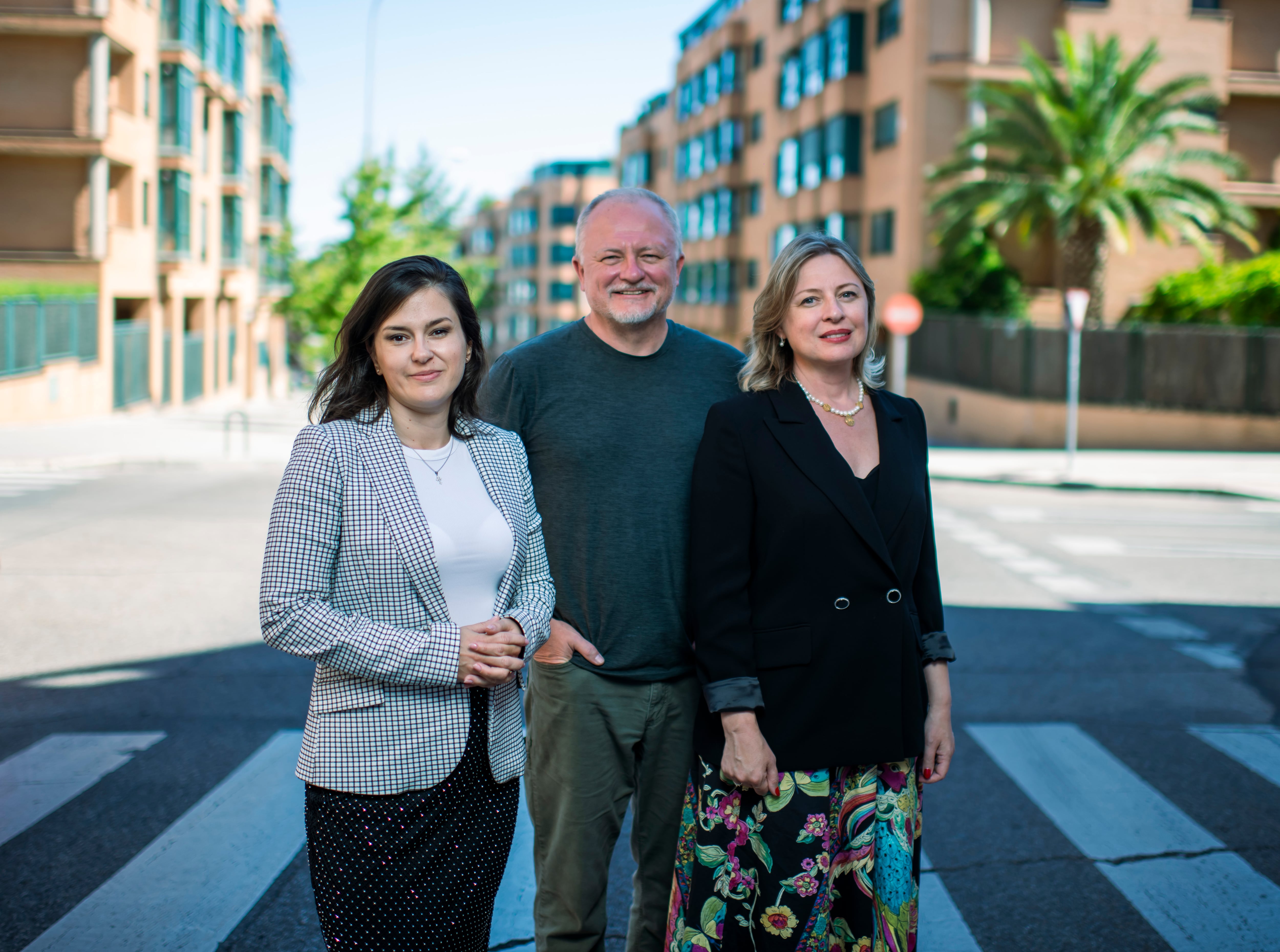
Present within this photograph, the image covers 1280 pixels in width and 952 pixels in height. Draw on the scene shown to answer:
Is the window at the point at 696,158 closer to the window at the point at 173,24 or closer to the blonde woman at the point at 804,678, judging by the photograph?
the window at the point at 173,24

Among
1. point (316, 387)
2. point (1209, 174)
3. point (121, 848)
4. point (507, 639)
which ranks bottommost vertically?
point (121, 848)

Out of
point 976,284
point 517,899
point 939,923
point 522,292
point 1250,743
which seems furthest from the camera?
point 522,292

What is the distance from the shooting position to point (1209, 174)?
33250 mm

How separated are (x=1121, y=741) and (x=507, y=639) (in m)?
4.54

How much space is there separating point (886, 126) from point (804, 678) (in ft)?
114

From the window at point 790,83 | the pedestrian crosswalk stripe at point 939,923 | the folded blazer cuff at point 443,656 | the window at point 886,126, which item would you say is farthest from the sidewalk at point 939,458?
the window at point 790,83

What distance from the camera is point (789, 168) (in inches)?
1706

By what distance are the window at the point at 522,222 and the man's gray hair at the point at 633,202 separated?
90012mm

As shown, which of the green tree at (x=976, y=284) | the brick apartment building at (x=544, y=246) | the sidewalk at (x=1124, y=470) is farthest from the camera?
the brick apartment building at (x=544, y=246)

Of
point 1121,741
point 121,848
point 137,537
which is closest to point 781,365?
point 121,848

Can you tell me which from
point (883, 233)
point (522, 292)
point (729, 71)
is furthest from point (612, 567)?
point (522, 292)

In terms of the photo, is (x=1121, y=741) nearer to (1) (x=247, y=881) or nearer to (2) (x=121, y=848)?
(1) (x=247, y=881)

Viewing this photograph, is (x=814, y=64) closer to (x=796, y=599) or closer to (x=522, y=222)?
(x=796, y=599)

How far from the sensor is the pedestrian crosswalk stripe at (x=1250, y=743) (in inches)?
228
